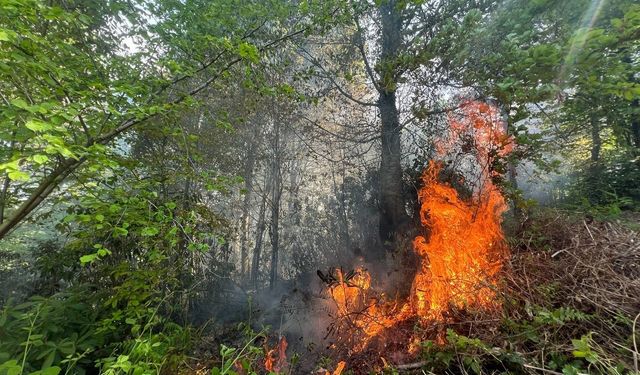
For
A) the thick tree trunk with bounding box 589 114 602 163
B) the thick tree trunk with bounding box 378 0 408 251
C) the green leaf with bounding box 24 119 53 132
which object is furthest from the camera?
the thick tree trunk with bounding box 589 114 602 163

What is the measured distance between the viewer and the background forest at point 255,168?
2494 mm

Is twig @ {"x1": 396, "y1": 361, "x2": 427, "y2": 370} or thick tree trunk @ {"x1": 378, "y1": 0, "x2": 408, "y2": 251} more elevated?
thick tree trunk @ {"x1": 378, "y1": 0, "x2": 408, "y2": 251}

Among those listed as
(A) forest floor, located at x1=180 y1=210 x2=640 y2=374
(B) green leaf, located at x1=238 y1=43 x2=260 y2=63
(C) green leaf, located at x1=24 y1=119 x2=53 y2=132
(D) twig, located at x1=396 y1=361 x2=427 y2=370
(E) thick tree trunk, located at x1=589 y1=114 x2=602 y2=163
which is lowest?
(D) twig, located at x1=396 y1=361 x2=427 y2=370

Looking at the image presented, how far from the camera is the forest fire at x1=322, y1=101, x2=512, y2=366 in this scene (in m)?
4.45

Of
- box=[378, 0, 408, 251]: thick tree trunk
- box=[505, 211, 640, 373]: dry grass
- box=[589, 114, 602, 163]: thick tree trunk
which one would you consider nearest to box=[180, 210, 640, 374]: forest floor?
box=[505, 211, 640, 373]: dry grass

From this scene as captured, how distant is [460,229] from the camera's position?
19.0 feet

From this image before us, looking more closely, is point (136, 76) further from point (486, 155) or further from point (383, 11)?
point (383, 11)

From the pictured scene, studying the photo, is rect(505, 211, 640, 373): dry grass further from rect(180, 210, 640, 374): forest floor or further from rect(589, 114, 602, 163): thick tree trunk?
rect(589, 114, 602, 163): thick tree trunk

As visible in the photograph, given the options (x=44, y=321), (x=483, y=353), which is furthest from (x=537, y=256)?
(x=44, y=321)

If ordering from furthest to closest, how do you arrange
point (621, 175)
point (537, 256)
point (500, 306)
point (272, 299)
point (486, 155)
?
1. point (272, 299)
2. point (621, 175)
3. point (486, 155)
4. point (537, 256)
5. point (500, 306)

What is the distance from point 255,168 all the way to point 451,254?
24.2ft

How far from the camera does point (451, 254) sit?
541 centimetres

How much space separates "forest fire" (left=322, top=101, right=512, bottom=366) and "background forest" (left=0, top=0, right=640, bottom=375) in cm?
32

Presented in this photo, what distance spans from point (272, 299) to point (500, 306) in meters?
6.98
